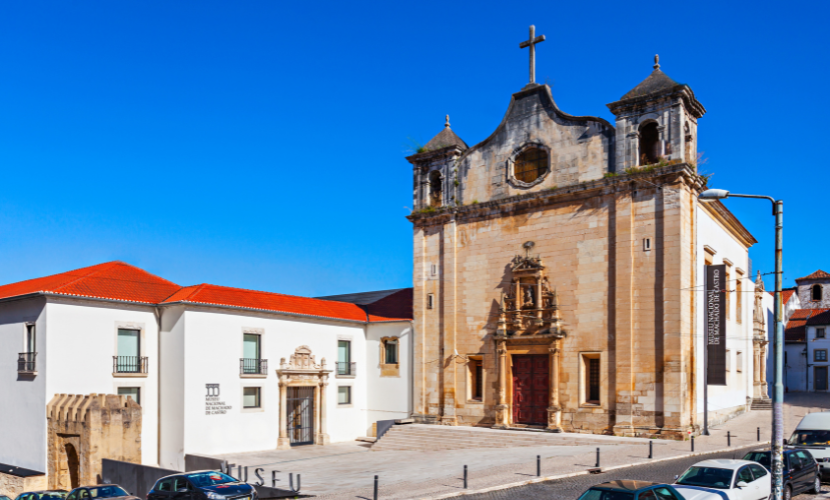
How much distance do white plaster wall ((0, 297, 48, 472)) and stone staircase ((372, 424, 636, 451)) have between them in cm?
1398

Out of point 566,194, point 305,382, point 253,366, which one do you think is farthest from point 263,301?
point 566,194

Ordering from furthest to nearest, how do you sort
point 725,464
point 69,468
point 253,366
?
point 253,366 → point 69,468 → point 725,464

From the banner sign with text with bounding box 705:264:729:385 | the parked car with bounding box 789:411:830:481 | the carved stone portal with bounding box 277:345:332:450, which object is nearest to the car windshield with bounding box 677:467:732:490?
the parked car with bounding box 789:411:830:481

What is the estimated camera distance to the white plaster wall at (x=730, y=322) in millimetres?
28531

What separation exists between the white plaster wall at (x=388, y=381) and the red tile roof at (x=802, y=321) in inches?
1572

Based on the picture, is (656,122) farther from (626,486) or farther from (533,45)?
(626,486)

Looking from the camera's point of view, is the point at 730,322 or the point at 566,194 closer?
the point at 566,194

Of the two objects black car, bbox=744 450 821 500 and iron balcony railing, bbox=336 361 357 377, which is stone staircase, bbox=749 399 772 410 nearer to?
iron balcony railing, bbox=336 361 357 377

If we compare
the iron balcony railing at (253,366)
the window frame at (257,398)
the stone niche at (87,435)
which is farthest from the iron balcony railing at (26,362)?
the window frame at (257,398)

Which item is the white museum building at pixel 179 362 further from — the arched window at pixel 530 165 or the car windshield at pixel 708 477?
the car windshield at pixel 708 477

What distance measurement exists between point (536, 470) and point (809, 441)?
25.7ft

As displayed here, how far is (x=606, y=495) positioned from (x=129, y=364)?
23503 millimetres

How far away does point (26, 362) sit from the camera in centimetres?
2872

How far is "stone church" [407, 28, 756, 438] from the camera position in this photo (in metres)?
27.9
